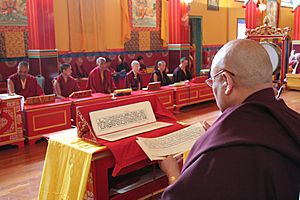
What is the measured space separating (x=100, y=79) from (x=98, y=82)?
0.08 m

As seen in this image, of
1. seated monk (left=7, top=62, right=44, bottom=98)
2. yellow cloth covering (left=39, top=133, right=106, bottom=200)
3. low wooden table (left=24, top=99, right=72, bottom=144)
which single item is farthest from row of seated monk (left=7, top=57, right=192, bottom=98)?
yellow cloth covering (left=39, top=133, right=106, bottom=200)

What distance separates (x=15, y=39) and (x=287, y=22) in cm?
1345

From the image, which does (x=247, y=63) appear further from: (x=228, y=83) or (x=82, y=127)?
(x=82, y=127)

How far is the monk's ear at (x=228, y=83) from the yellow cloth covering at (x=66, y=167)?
3.45 feet

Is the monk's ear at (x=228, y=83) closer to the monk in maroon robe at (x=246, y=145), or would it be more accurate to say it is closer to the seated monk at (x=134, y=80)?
the monk in maroon robe at (x=246, y=145)

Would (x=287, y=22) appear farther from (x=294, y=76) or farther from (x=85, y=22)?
(x=85, y=22)

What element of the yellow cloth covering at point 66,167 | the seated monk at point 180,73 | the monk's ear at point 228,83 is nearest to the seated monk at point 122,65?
the seated monk at point 180,73

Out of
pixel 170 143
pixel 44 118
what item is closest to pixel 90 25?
pixel 44 118

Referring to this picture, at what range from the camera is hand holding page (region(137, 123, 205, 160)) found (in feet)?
6.58

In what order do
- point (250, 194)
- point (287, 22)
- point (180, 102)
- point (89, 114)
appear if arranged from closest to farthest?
point (250, 194) < point (89, 114) < point (180, 102) < point (287, 22)

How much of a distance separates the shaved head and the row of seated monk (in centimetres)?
479

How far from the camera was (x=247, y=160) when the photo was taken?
1.05 m

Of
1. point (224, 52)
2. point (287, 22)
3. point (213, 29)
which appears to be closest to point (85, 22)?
point (213, 29)

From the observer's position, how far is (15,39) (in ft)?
25.2
